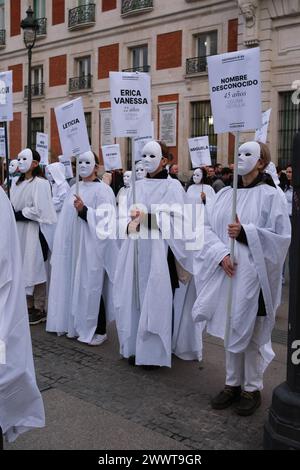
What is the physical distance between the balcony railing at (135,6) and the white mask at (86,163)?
1789cm

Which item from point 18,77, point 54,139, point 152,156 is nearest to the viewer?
point 152,156

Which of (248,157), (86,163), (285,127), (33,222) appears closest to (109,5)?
(285,127)

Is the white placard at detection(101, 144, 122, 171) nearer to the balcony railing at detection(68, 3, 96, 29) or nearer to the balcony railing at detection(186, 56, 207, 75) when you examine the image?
the balcony railing at detection(186, 56, 207, 75)

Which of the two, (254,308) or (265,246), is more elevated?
(265,246)

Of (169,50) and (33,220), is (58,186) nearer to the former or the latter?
(33,220)

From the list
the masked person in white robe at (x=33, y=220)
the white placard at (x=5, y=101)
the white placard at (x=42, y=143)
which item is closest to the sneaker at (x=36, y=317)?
the masked person in white robe at (x=33, y=220)

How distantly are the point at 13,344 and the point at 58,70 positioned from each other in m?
25.9

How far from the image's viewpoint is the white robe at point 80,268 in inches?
236

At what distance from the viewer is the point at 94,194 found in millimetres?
6309

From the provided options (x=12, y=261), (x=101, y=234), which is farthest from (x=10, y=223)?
(x=101, y=234)

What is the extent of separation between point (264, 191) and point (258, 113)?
0.60 meters

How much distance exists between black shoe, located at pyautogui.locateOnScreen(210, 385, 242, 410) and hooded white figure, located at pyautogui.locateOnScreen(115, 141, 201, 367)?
2.73 ft

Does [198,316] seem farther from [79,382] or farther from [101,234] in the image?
[101,234]

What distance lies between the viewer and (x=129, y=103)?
5.50m
